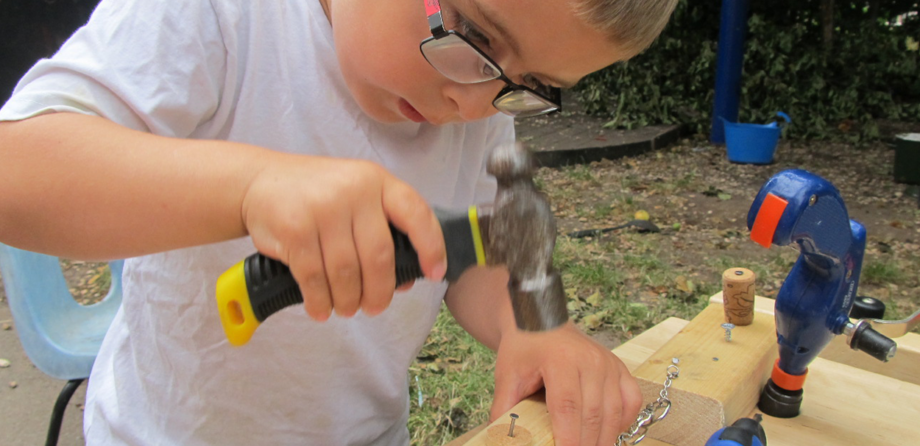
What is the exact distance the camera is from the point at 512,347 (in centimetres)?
130

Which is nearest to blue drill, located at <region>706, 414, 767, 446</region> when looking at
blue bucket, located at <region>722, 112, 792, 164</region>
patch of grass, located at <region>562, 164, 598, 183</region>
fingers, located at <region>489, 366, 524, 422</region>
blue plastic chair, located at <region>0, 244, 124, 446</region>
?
fingers, located at <region>489, 366, 524, 422</region>

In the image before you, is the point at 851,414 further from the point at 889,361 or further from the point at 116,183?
the point at 116,183

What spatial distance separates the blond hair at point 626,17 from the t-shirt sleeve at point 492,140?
507mm

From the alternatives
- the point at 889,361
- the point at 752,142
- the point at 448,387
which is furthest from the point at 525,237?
the point at 752,142

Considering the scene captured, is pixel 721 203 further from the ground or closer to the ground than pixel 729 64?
closer to the ground

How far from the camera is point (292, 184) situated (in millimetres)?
755

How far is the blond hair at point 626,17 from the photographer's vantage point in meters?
0.88

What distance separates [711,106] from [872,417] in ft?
23.2

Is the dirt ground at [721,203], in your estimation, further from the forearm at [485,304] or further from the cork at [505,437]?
the cork at [505,437]

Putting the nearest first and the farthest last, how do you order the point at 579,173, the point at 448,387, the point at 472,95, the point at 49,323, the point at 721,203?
the point at 472,95 → the point at 49,323 → the point at 448,387 → the point at 721,203 → the point at 579,173

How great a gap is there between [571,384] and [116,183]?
74 cm

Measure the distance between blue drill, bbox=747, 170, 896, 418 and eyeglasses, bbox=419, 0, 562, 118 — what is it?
43 cm

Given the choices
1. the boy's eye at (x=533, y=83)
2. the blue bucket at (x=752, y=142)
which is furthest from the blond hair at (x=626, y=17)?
the blue bucket at (x=752, y=142)

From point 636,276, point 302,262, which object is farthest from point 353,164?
point 636,276
